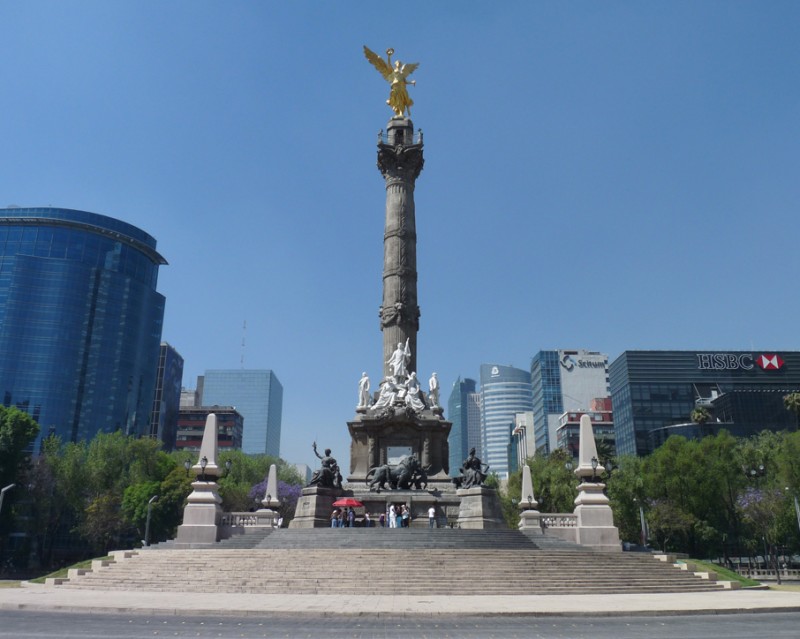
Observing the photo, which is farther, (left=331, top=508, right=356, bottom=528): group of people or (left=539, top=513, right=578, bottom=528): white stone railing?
(left=331, top=508, right=356, bottom=528): group of people

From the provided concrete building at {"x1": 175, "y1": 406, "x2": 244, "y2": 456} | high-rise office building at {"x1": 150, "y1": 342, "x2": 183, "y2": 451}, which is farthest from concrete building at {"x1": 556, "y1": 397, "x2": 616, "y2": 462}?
high-rise office building at {"x1": 150, "y1": 342, "x2": 183, "y2": 451}

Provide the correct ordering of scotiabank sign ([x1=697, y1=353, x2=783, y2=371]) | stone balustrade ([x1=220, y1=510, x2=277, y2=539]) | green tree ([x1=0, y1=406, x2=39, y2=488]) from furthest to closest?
scotiabank sign ([x1=697, y1=353, x2=783, y2=371]) → green tree ([x1=0, y1=406, x2=39, y2=488]) → stone balustrade ([x1=220, y1=510, x2=277, y2=539])

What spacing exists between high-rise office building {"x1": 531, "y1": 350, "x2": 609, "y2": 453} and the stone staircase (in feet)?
411

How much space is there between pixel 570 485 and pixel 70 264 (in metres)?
82.7

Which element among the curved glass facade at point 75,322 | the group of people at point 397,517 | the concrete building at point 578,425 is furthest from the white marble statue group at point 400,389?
the concrete building at point 578,425

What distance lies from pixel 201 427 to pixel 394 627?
137547 millimetres

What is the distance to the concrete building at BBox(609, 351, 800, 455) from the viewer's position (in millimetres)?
101000

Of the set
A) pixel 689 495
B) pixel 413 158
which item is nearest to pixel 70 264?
pixel 413 158

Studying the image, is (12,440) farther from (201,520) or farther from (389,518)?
(389,518)

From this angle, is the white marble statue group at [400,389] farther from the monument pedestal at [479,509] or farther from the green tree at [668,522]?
the green tree at [668,522]

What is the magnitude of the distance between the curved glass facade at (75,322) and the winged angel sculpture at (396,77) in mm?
71610

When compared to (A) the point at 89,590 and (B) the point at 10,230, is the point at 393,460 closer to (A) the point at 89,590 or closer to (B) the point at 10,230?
(A) the point at 89,590

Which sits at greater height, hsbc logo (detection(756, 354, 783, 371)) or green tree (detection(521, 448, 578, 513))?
hsbc logo (detection(756, 354, 783, 371))

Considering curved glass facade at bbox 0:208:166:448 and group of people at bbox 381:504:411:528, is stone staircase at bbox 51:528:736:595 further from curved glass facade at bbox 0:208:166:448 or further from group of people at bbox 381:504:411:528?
curved glass facade at bbox 0:208:166:448
